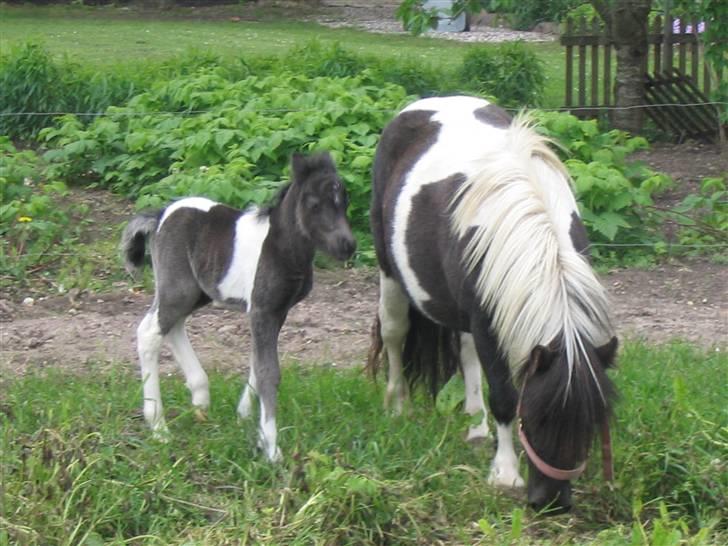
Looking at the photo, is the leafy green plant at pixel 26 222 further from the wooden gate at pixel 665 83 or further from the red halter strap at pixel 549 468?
the wooden gate at pixel 665 83

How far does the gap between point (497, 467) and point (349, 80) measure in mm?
5849

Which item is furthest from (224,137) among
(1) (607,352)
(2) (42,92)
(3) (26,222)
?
(1) (607,352)

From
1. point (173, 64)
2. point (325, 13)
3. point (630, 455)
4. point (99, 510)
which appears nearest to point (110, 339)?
point (99, 510)

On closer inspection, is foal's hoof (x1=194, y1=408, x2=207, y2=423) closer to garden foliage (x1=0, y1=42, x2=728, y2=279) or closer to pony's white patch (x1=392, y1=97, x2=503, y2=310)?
pony's white patch (x1=392, y1=97, x2=503, y2=310)

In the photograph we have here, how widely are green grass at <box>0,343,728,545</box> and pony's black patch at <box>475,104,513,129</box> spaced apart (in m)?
1.32

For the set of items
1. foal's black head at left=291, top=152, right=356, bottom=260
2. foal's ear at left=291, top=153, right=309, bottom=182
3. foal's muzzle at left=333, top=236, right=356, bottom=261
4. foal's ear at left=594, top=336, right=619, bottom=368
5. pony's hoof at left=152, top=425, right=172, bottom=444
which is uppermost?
foal's ear at left=291, top=153, right=309, bottom=182

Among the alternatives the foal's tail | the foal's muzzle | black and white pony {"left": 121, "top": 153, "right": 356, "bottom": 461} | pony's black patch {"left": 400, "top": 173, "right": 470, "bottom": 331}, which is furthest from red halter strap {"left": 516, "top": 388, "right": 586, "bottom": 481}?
the foal's tail

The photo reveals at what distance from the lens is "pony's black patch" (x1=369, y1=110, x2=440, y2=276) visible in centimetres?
566

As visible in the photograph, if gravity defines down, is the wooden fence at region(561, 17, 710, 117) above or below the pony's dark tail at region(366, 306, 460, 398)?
above

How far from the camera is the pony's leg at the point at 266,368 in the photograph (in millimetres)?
5195

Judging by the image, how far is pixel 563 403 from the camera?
14.0ft

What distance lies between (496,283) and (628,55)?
7497 millimetres

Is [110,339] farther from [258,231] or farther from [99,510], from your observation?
[99,510]

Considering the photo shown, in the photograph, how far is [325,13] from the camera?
86.4 feet
